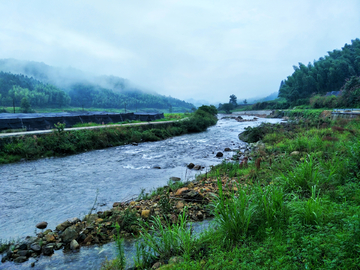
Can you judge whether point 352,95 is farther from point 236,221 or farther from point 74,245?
point 74,245

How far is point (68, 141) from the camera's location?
14.6 meters

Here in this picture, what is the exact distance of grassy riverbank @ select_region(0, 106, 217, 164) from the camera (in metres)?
12.5

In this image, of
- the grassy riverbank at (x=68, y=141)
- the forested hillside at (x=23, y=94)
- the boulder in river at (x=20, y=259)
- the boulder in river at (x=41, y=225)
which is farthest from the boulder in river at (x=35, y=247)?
the forested hillside at (x=23, y=94)

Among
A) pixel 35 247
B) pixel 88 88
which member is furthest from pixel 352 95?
pixel 88 88

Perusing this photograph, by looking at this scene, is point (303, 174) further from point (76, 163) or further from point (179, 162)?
point (76, 163)

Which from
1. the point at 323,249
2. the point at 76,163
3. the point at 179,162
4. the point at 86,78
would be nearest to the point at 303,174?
the point at 323,249

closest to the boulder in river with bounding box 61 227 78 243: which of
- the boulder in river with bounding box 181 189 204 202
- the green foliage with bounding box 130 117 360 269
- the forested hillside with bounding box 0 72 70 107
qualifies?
the boulder in river with bounding box 181 189 204 202

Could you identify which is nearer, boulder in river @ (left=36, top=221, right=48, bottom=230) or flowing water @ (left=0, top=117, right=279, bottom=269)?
flowing water @ (left=0, top=117, right=279, bottom=269)

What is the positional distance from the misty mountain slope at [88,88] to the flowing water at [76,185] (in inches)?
3903

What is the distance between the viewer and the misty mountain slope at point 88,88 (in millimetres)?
114181

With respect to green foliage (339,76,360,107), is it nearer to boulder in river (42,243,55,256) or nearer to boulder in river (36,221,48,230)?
boulder in river (36,221,48,230)

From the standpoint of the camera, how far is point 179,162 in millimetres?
12227

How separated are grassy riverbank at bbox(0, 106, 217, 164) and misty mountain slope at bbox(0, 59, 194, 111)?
91.9 m

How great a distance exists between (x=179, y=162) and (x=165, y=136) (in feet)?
34.9
